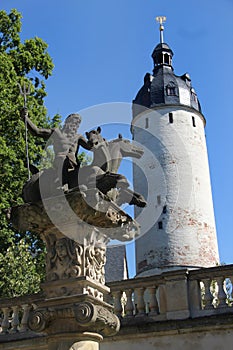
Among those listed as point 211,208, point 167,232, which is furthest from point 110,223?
point 211,208

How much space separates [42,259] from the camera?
15898 mm

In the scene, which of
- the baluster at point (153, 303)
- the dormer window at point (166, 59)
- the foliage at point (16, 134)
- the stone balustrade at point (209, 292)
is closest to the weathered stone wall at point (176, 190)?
the dormer window at point (166, 59)

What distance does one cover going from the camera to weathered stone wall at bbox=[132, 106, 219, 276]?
35031mm

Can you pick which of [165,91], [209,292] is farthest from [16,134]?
[165,91]

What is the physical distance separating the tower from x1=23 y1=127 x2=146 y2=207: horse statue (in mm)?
26245

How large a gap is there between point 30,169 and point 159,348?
4075mm

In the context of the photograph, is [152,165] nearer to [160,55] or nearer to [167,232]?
[167,232]

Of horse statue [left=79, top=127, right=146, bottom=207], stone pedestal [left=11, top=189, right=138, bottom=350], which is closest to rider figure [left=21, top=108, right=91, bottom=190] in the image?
horse statue [left=79, top=127, right=146, bottom=207]

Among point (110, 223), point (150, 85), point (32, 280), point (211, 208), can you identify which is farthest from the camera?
point (150, 85)

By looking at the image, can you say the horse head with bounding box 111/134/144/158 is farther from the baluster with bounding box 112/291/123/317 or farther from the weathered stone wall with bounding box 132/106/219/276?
the weathered stone wall with bounding box 132/106/219/276

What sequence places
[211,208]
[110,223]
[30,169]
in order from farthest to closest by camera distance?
[211,208], [30,169], [110,223]

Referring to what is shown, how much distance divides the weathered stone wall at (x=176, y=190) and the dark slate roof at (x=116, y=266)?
1.44 metres

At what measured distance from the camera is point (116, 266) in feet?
112

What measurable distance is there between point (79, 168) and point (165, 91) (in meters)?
37.2
